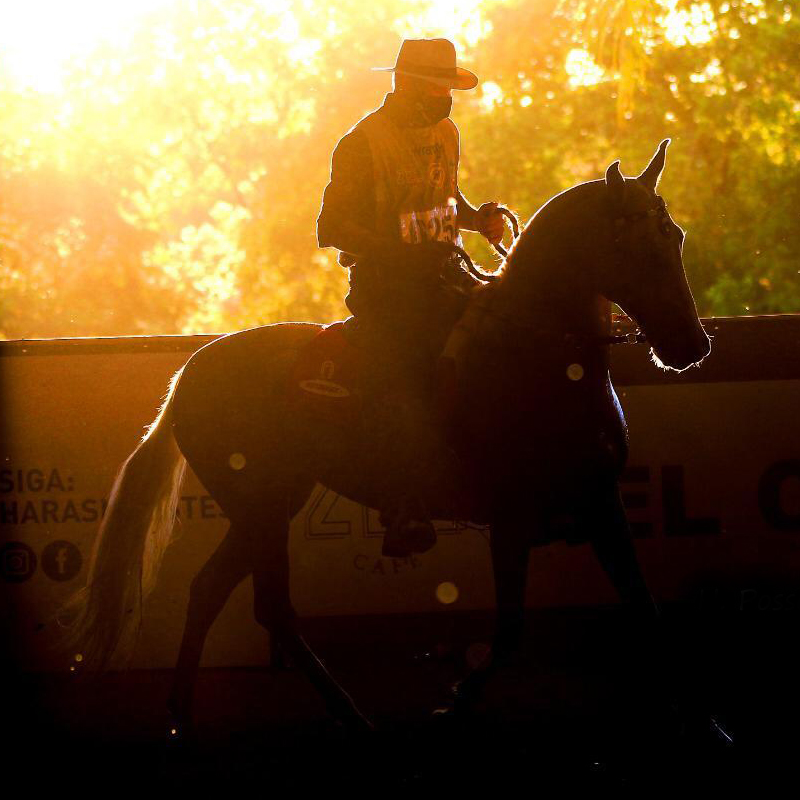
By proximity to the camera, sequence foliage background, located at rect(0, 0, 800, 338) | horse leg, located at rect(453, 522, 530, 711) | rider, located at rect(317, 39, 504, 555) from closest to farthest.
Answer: horse leg, located at rect(453, 522, 530, 711) → rider, located at rect(317, 39, 504, 555) → foliage background, located at rect(0, 0, 800, 338)

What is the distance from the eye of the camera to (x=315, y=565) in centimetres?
720

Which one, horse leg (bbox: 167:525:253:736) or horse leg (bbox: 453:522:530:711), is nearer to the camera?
horse leg (bbox: 453:522:530:711)

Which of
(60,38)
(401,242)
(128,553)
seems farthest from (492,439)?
(60,38)

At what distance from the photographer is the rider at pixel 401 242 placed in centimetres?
523

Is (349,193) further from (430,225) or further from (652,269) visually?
(652,269)

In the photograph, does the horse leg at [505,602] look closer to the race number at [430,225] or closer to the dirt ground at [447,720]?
the dirt ground at [447,720]

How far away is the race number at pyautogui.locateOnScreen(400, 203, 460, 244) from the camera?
5.46m

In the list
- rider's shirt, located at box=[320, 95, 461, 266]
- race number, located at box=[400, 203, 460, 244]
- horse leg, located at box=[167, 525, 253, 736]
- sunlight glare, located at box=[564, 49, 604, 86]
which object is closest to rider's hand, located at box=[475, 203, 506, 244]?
race number, located at box=[400, 203, 460, 244]

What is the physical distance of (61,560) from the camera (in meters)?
7.29

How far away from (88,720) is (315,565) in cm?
165

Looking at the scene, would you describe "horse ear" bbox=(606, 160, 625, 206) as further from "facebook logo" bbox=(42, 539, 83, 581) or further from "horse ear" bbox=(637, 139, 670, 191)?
"facebook logo" bbox=(42, 539, 83, 581)

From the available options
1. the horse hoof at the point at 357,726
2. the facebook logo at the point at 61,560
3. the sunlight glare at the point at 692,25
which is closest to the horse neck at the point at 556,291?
the horse hoof at the point at 357,726

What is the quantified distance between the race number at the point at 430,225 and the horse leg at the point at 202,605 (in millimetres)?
1617

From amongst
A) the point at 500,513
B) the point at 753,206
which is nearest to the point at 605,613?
the point at 500,513
